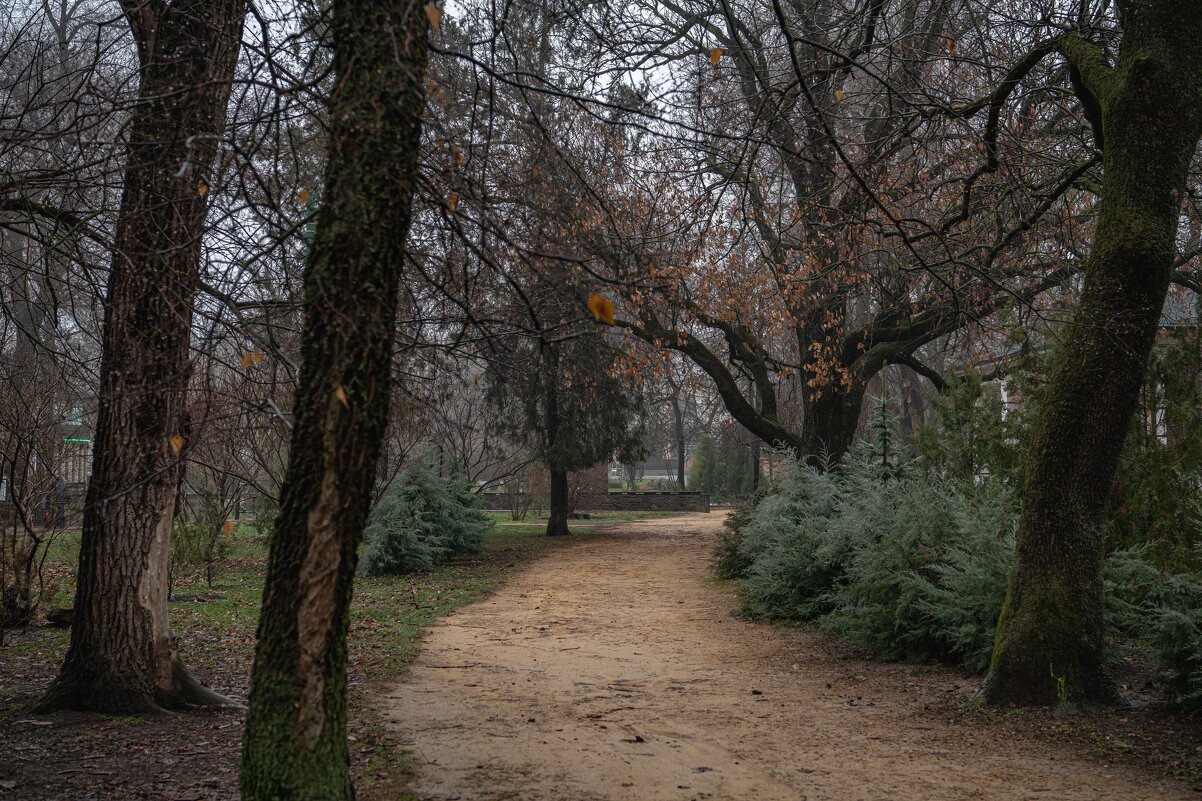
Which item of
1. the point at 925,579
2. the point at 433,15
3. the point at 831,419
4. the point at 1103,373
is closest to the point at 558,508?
the point at 831,419

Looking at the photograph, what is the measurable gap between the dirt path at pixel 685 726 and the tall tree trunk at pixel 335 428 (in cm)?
152

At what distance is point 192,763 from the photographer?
5180 millimetres

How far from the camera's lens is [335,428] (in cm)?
338

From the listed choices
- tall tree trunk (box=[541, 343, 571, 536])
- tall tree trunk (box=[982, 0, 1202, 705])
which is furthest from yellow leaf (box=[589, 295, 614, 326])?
tall tree trunk (box=[541, 343, 571, 536])

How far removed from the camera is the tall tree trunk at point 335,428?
3.38 meters

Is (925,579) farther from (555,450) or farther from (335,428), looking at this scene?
(555,450)

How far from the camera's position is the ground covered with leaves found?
4.79m

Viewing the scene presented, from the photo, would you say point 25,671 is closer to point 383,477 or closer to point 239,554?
point 383,477

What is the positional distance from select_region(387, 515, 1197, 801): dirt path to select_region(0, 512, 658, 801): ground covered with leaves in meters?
0.29

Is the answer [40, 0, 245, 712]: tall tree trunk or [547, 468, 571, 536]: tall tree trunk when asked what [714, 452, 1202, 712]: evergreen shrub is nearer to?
[40, 0, 245, 712]: tall tree trunk

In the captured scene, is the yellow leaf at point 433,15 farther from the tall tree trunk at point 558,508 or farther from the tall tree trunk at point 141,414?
the tall tree trunk at point 558,508

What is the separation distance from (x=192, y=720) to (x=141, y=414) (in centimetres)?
201

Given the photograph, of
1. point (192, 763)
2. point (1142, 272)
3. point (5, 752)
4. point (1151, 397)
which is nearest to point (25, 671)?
point (5, 752)

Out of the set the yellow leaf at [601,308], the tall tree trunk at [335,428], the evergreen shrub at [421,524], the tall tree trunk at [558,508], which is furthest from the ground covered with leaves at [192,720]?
the tall tree trunk at [558,508]
